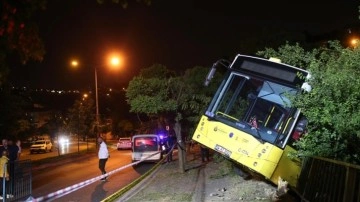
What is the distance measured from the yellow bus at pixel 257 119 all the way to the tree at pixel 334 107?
1.69 metres

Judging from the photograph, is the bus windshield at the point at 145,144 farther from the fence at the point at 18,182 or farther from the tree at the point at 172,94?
the fence at the point at 18,182

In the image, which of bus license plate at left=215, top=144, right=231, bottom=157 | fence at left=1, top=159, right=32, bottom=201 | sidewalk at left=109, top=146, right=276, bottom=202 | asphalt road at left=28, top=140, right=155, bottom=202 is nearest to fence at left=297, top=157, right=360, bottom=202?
sidewalk at left=109, top=146, right=276, bottom=202

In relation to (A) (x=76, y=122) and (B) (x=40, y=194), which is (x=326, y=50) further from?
(A) (x=76, y=122)

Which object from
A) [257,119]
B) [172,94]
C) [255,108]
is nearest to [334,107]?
[257,119]

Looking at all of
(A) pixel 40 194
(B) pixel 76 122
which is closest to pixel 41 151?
(B) pixel 76 122

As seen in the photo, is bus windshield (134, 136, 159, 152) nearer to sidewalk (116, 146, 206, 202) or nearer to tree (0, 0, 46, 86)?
sidewalk (116, 146, 206, 202)

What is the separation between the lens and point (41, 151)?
169 feet

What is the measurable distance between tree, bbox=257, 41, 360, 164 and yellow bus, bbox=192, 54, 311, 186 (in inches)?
66.5

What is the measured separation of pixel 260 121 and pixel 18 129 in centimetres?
2134

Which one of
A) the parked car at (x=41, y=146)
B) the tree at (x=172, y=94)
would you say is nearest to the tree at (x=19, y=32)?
the tree at (x=172, y=94)

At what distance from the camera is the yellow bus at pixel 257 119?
1222 centimetres

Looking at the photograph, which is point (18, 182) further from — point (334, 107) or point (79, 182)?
point (334, 107)

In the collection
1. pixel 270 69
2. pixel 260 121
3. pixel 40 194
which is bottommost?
pixel 40 194

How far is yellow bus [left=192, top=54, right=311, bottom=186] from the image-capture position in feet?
40.1
